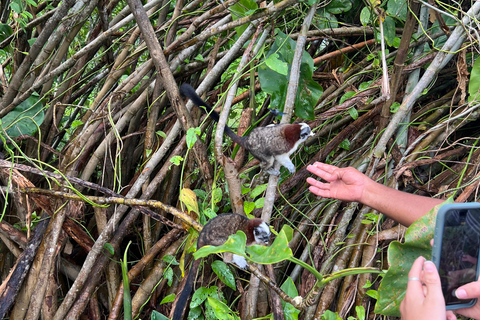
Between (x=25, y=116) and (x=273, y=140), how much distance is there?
69.8 inches

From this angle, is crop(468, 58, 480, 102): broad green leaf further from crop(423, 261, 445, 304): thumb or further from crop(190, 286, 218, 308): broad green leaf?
crop(190, 286, 218, 308): broad green leaf

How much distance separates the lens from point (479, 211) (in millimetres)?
1103

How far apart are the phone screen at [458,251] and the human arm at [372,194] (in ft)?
1.60

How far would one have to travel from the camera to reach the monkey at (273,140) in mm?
2287

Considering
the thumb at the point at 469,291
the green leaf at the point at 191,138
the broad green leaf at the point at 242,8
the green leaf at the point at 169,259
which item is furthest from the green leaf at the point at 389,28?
the green leaf at the point at 169,259

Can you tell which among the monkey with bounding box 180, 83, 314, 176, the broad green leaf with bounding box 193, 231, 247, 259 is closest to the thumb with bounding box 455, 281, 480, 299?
the broad green leaf with bounding box 193, 231, 247, 259

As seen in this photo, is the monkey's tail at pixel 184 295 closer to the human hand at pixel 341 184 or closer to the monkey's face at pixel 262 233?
the monkey's face at pixel 262 233

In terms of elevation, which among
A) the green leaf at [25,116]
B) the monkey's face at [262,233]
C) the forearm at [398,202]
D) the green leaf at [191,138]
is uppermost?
the green leaf at [25,116]

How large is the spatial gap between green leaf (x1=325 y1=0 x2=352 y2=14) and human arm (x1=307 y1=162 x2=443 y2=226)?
1275 mm

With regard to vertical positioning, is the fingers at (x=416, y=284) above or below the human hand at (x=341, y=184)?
above

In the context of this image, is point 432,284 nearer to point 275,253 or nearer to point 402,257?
point 402,257

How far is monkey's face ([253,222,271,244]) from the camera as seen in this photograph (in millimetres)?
1978

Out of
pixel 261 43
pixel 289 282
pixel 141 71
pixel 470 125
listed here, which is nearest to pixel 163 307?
pixel 289 282

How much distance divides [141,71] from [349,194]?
5.32 ft
